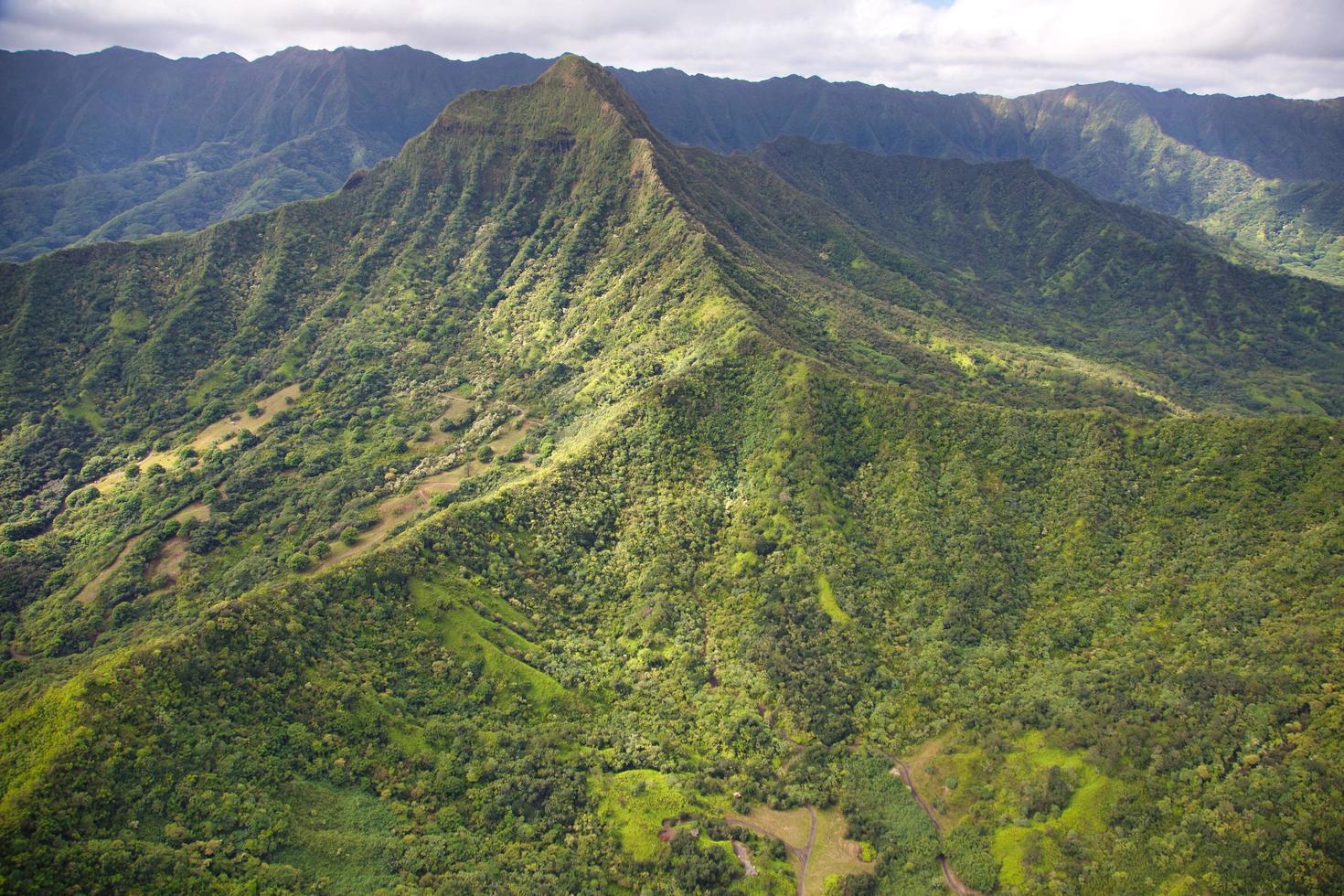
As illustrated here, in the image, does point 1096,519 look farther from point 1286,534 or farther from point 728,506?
point 728,506

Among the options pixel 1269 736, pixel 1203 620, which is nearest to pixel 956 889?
pixel 1269 736

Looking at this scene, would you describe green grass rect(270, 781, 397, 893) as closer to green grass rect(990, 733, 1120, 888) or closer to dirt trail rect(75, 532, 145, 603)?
green grass rect(990, 733, 1120, 888)

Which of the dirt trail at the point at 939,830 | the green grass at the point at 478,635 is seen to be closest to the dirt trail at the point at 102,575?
the green grass at the point at 478,635

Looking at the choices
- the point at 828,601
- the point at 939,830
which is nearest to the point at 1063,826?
the point at 939,830

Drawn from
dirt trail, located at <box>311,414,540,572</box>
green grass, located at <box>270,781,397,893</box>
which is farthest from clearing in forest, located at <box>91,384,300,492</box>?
green grass, located at <box>270,781,397,893</box>

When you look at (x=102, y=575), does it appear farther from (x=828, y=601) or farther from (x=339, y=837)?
(x=828, y=601)

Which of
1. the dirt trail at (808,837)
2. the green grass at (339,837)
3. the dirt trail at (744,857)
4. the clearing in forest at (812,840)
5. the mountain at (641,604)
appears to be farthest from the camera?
the dirt trail at (808,837)

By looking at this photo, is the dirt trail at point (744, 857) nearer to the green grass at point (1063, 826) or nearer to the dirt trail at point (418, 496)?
the green grass at point (1063, 826)
